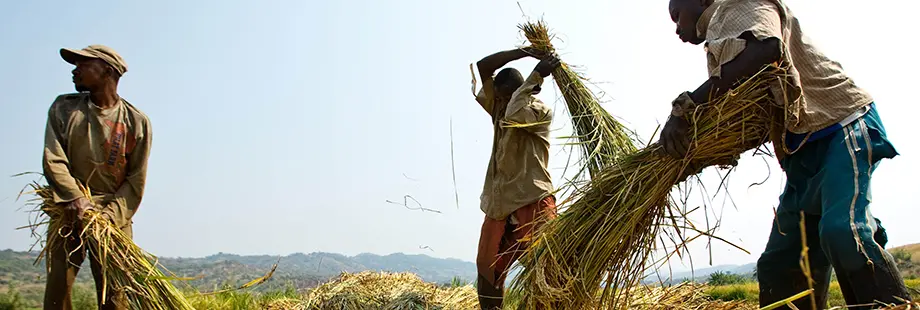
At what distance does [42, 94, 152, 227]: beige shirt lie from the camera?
3854 mm

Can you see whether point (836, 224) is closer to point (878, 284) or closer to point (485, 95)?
point (878, 284)

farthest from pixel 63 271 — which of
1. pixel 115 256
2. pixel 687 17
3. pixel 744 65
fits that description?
pixel 744 65

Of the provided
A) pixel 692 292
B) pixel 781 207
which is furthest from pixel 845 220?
pixel 692 292

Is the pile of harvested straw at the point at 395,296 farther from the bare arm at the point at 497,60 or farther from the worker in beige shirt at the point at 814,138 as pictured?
the bare arm at the point at 497,60

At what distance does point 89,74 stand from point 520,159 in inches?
97.1

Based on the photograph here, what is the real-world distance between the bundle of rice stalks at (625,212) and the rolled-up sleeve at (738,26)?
0.11 metres

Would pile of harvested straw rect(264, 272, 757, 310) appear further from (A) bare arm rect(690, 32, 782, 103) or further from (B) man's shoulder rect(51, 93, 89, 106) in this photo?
(B) man's shoulder rect(51, 93, 89, 106)

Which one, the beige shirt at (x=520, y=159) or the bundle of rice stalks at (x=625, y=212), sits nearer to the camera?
the bundle of rice stalks at (x=625, y=212)

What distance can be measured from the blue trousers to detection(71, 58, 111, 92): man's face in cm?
352

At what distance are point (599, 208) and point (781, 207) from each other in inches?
25.7

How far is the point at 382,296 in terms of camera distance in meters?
4.39

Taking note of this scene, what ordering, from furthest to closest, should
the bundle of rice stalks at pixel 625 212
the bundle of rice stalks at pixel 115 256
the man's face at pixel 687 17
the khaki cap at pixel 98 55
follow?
the khaki cap at pixel 98 55 < the bundle of rice stalks at pixel 115 256 < the man's face at pixel 687 17 < the bundle of rice stalks at pixel 625 212

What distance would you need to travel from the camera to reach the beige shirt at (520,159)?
13.1 feet

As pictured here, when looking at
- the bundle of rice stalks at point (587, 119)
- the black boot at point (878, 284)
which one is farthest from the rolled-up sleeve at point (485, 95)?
the black boot at point (878, 284)
